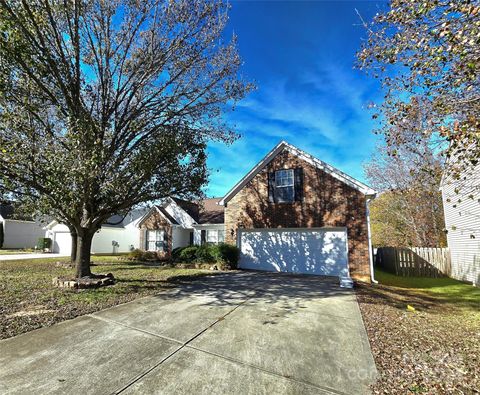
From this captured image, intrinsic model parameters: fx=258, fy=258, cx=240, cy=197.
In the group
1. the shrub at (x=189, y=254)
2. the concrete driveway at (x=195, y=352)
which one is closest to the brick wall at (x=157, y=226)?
the shrub at (x=189, y=254)

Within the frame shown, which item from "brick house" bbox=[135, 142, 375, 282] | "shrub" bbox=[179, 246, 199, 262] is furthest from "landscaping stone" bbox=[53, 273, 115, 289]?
"shrub" bbox=[179, 246, 199, 262]

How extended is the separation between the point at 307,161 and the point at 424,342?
33.6ft

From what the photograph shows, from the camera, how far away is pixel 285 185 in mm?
14297

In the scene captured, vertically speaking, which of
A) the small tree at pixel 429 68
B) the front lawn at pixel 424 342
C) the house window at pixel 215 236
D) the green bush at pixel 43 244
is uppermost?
the small tree at pixel 429 68

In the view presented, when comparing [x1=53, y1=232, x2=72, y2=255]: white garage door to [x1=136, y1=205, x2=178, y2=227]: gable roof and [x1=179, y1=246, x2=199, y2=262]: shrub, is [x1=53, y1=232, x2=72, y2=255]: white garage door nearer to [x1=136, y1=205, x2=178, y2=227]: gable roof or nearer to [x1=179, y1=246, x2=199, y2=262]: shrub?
[x1=136, y1=205, x2=178, y2=227]: gable roof

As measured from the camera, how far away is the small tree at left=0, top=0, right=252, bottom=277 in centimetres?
714

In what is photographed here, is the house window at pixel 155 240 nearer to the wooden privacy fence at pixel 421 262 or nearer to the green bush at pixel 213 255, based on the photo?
the green bush at pixel 213 255

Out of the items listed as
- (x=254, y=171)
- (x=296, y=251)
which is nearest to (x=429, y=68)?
(x=296, y=251)

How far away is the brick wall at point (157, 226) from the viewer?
798 inches

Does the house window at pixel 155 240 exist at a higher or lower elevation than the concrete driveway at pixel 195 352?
higher

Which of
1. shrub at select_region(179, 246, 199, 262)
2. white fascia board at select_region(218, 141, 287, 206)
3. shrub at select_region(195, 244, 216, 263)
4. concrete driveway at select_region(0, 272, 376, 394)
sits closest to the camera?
concrete driveway at select_region(0, 272, 376, 394)

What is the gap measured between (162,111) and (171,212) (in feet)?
43.2

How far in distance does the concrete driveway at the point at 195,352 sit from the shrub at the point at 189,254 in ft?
28.4

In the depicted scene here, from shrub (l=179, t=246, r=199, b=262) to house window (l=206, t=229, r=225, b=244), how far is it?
3595mm
